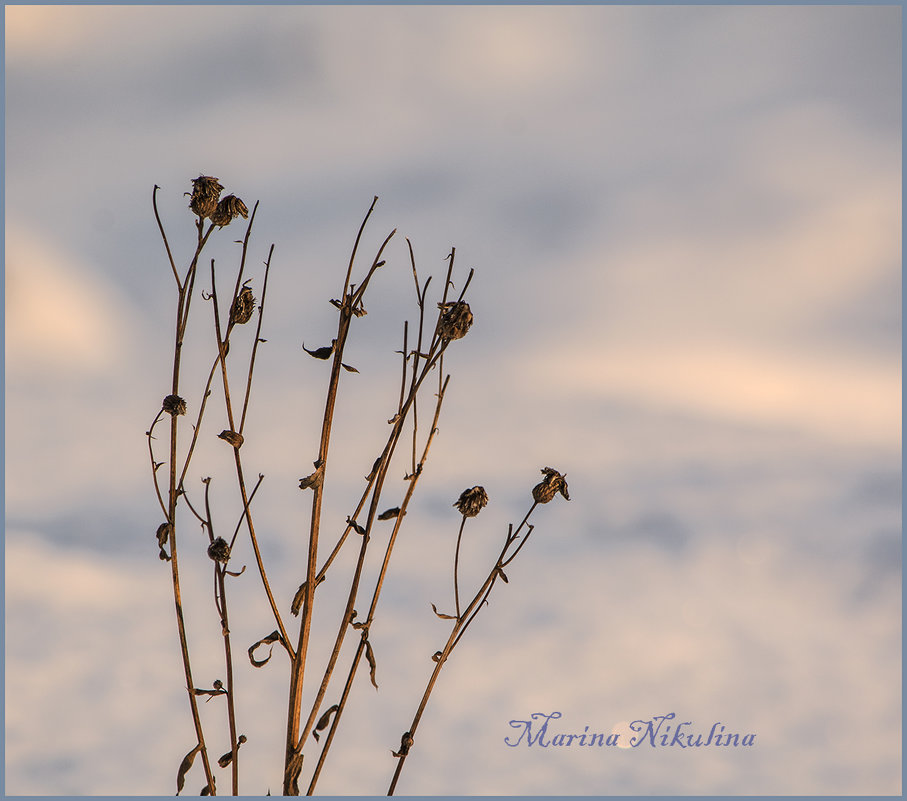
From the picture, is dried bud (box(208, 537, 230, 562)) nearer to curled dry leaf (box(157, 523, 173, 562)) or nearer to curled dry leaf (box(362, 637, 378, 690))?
curled dry leaf (box(157, 523, 173, 562))

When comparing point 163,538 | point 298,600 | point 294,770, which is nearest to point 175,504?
point 163,538

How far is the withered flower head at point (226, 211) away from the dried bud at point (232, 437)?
26 cm

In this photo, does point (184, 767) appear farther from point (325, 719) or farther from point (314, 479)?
point (314, 479)

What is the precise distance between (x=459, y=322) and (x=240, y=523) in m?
0.35

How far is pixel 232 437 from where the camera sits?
2.89ft

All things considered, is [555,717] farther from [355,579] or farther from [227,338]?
[227,338]

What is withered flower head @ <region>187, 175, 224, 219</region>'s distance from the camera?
0.89 m

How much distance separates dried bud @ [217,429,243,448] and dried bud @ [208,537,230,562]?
115 mm

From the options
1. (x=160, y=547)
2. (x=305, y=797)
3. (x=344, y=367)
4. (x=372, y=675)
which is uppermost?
(x=344, y=367)

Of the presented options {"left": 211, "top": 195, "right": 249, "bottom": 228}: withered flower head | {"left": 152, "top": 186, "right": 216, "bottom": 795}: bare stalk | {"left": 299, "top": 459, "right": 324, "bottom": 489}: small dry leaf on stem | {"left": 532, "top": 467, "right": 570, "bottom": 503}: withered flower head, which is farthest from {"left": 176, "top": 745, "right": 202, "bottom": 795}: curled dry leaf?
{"left": 211, "top": 195, "right": 249, "bottom": 228}: withered flower head

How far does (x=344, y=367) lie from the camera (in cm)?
92

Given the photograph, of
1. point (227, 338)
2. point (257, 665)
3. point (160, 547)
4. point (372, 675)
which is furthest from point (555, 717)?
point (227, 338)

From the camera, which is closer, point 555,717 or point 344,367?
point 344,367

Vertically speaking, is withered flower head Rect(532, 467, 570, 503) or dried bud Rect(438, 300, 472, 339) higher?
dried bud Rect(438, 300, 472, 339)
